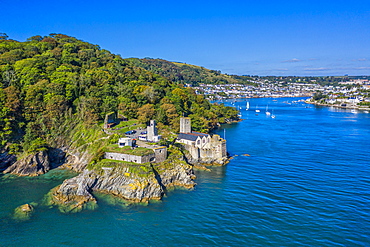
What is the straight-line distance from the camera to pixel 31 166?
119 feet

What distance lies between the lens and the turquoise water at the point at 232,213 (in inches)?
889

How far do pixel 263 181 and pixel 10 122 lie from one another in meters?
39.1

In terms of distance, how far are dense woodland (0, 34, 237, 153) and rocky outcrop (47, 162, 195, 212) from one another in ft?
41.2

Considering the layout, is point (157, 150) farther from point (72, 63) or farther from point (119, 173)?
point (72, 63)

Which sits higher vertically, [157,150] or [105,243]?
[157,150]

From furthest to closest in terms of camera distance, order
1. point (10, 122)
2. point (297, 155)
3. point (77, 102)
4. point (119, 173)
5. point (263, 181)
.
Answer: point (77, 102)
point (297, 155)
point (10, 122)
point (263, 181)
point (119, 173)

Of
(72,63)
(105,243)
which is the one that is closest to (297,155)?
(105,243)

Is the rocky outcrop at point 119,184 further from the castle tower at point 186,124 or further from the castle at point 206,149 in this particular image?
the castle tower at point 186,124

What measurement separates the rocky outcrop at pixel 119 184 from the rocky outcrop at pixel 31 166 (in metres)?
7.86

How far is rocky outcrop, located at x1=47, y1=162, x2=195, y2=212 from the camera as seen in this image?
93.3 feet

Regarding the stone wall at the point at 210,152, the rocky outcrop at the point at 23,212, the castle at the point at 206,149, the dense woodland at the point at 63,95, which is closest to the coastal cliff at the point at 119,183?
the rocky outcrop at the point at 23,212

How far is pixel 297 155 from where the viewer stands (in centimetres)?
4641

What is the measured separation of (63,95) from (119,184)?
27470mm

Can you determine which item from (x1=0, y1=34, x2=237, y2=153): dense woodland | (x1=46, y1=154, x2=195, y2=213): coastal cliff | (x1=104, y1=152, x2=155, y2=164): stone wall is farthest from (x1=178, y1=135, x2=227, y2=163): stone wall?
(x1=0, y1=34, x2=237, y2=153): dense woodland
